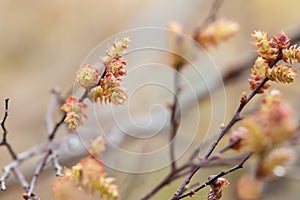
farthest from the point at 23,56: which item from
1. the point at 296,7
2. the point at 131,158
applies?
the point at 296,7

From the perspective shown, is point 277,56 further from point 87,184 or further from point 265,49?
point 87,184

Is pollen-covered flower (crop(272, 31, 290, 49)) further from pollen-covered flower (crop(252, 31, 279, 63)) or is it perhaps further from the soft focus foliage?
the soft focus foliage

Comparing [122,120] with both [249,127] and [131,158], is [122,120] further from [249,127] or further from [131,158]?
[249,127]

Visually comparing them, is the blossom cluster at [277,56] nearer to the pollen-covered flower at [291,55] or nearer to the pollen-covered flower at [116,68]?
the pollen-covered flower at [291,55]

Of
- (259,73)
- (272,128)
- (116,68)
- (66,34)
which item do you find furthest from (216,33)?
(66,34)

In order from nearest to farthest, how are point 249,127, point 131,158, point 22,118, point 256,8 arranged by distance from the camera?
point 249,127 < point 131,158 < point 22,118 < point 256,8

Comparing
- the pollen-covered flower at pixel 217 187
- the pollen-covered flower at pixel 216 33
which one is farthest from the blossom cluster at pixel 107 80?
the pollen-covered flower at pixel 216 33
